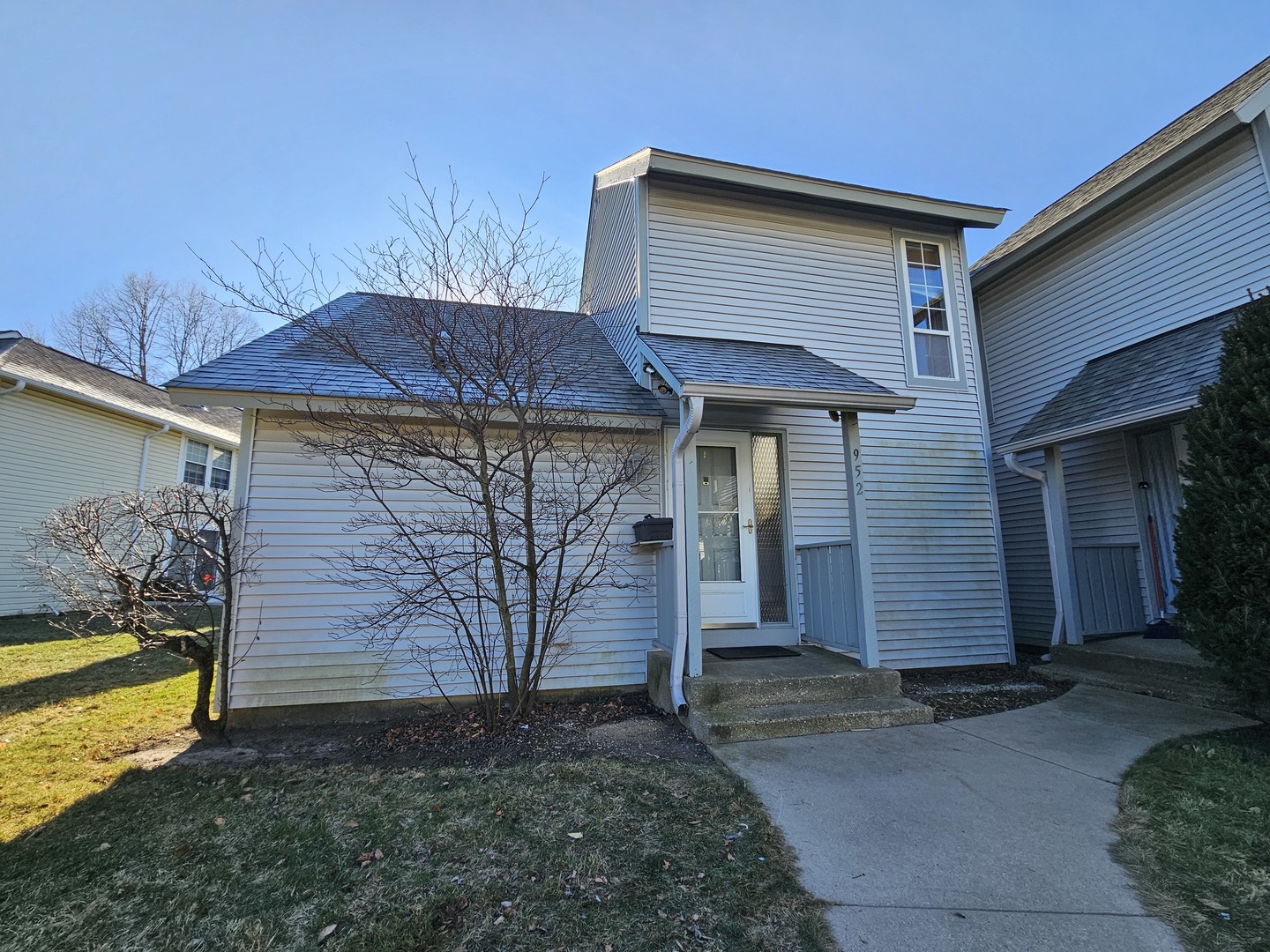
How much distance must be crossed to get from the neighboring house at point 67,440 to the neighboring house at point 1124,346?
48.4 ft

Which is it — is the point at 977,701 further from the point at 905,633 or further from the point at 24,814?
the point at 24,814

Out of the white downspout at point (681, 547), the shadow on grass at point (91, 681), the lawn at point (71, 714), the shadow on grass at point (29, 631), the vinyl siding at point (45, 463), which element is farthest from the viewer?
the vinyl siding at point (45, 463)

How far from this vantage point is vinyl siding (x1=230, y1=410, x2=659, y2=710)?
4996mm

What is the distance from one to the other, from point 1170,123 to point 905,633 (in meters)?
8.50

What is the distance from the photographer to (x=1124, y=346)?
7074 mm

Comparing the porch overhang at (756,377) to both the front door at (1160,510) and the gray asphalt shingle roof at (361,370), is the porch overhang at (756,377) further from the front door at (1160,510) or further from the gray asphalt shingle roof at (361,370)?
the front door at (1160,510)

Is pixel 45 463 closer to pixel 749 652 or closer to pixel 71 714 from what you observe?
pixel 71 714

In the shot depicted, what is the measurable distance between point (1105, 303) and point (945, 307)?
210 centimetres

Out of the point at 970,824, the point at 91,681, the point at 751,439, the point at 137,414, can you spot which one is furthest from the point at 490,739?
the point at 137,414

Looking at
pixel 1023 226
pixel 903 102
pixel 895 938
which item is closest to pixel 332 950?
pixel 895 938

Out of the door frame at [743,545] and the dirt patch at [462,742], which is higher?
the door frame at [743,545]

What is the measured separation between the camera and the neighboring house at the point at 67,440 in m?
10.1

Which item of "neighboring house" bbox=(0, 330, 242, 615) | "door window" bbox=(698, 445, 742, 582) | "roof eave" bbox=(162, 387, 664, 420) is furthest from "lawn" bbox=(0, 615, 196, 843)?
"door window" bbox=(698, 445, 742, 582)

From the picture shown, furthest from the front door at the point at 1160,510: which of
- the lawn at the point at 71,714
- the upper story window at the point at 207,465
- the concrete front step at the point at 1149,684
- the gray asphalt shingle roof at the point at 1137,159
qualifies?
the upper story window at the point at 207,465
